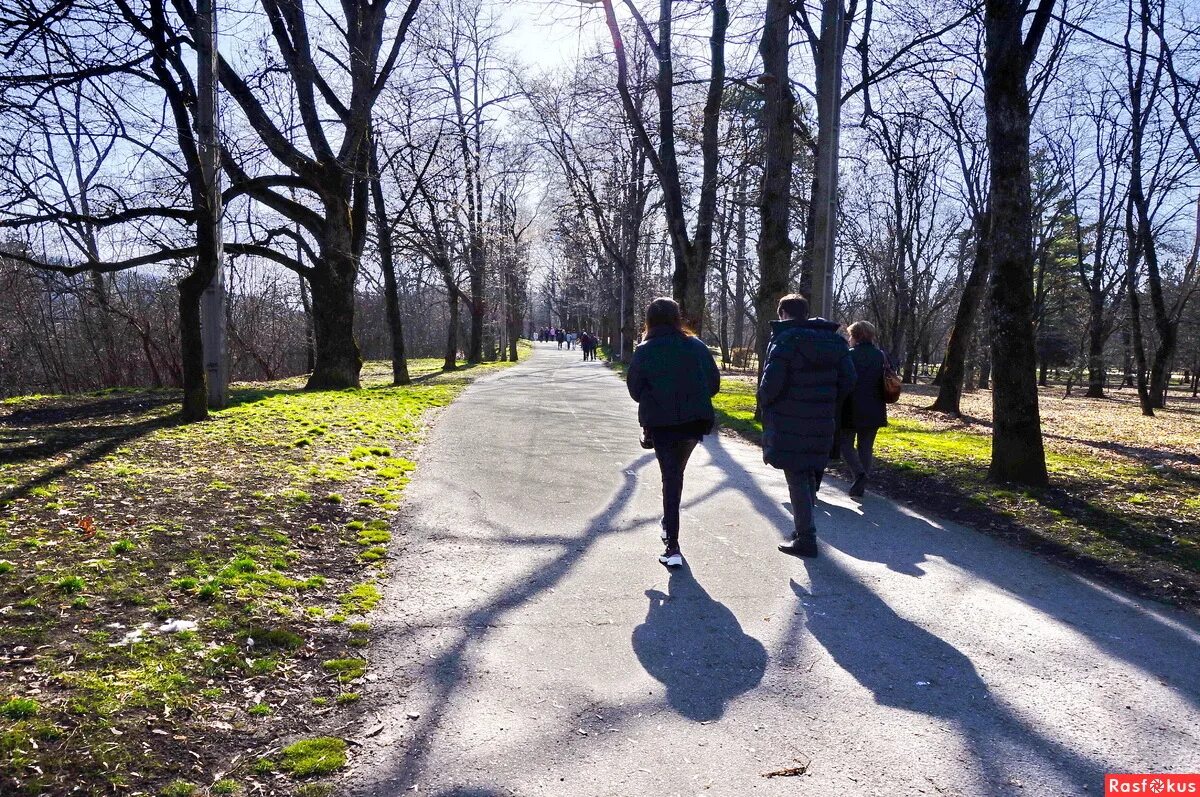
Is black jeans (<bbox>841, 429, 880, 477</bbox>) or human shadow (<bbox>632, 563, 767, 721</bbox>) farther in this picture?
black jeans (<bbox>841, 429, 880, 477</bbox>)

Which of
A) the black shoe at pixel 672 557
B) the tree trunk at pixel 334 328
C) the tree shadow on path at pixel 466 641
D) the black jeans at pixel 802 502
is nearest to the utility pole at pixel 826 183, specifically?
the black jeans at pixel 802 502

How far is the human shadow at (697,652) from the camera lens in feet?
Result: 10.9

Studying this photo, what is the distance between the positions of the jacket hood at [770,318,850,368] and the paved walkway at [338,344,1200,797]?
1.51 m

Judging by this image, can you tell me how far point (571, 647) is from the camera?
383 cm

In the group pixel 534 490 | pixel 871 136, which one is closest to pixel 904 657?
pixel 534 490

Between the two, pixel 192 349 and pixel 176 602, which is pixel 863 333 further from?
pixel 192 349

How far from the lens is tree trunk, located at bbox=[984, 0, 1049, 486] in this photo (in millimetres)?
7211

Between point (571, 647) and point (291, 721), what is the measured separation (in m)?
1.39

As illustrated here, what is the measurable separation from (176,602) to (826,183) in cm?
1017

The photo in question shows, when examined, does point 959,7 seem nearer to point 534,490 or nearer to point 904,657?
point 534,490

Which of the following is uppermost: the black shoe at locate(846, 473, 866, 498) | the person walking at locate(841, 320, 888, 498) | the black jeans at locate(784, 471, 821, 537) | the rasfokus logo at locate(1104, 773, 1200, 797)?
the person walking at locate(841, 320, 888, 498)

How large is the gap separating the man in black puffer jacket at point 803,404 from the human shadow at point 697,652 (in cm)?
123

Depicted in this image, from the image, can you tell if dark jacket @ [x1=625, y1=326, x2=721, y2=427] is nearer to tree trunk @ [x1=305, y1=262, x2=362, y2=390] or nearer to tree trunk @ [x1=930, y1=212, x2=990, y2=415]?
tree trunk @ [x1=305, y1=262, x2=362, y2=390]

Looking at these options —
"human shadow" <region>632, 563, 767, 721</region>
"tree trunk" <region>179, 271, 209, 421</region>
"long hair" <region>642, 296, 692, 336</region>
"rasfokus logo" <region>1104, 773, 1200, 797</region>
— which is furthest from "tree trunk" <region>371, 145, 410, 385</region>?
"rasfokus logo" <region>1104, 773, 1200, 797</region>
